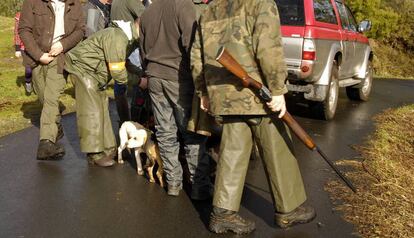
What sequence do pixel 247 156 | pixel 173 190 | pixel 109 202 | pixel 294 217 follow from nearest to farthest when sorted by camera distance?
1. pixel 247 156
2. pixel 294 217
3. pixel 109 202
4. pixel 173 190

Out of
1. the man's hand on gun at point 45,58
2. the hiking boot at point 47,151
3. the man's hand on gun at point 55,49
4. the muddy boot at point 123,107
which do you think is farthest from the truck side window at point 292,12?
the hiking boot at point 47,151

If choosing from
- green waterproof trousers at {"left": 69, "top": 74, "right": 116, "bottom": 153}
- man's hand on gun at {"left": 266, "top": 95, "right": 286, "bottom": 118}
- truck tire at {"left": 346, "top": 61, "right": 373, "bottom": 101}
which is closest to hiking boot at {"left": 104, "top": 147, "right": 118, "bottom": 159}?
green waterproof trousers at {"left": 69, "top": 74, "right": 116, "bottom": 153}

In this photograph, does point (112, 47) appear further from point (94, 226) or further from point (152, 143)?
point (94, 226)

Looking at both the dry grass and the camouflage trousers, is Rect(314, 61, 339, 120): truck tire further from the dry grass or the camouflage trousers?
the camouflage trousers

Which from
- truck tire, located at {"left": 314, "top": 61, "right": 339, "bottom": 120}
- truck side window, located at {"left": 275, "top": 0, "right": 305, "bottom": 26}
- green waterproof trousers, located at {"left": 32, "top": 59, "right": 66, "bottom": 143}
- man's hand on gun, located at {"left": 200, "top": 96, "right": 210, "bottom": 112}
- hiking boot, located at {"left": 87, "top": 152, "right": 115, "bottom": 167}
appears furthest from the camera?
truck tire, located at {"left": 314, "top": 61, "right": 339, "bottom": 120}

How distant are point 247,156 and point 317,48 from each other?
4.09m

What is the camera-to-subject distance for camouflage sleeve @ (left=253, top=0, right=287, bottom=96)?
11.5 feet

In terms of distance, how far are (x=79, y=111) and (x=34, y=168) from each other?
831 mm

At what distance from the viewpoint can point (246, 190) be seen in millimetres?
5008

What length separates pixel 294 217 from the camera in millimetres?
4059

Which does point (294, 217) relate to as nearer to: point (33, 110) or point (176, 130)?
point (176, 130)

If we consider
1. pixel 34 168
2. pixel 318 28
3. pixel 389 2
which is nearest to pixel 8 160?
pixel 34 168

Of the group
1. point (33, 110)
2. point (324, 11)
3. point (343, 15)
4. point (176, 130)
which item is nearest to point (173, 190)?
point (176, 130)

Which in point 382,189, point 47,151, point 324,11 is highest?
point 324,11
